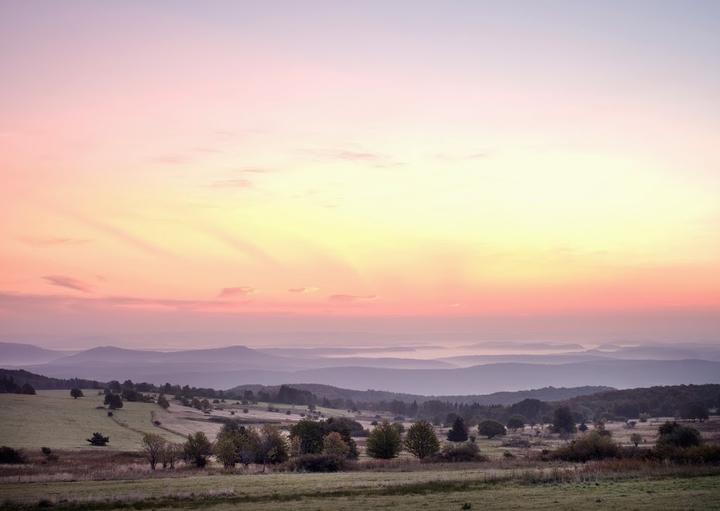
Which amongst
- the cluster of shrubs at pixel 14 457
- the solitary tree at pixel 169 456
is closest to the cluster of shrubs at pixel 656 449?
the solitary tree at pixel 169 456

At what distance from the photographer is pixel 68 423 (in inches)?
4924

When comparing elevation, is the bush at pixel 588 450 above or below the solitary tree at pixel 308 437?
above

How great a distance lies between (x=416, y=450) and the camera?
332ft

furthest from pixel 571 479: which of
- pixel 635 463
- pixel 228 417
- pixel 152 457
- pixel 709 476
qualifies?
pixel 228 417

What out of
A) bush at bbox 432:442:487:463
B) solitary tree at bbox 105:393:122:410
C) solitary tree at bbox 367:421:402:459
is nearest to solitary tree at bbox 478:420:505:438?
solitary tree at bbox 367:421:402:459

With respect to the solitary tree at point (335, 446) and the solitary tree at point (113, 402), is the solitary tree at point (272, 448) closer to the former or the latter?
the solitary tree at point (335, 446)

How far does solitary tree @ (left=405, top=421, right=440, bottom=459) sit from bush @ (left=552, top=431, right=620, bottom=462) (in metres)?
21.6

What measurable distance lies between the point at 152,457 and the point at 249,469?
1424cm

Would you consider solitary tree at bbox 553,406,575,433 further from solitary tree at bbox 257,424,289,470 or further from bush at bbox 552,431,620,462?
solitary tree at bbox 257,424,289,470

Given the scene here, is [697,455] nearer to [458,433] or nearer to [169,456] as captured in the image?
[169,456]

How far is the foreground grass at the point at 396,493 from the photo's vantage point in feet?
119

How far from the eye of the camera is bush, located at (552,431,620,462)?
264 ft

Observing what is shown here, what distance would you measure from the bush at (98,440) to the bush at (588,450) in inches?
2724

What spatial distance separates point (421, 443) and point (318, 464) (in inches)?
1110
